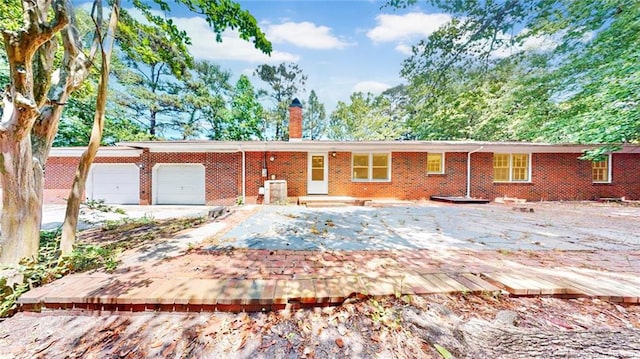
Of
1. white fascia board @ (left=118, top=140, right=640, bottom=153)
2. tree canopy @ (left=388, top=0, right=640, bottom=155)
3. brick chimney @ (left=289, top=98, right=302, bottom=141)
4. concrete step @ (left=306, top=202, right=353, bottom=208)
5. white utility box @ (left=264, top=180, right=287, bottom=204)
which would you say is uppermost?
tree canopy @ (left=388, top=0, right=640, bottom=155)

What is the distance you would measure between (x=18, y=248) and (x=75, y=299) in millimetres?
1243

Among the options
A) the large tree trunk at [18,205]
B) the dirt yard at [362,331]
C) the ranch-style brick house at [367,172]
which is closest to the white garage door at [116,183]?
the ranch-style brick house at [367,172]

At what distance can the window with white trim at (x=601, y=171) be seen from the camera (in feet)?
31.9

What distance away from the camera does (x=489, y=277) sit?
2348 millimetres

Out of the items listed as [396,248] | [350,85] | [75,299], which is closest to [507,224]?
[396,248]

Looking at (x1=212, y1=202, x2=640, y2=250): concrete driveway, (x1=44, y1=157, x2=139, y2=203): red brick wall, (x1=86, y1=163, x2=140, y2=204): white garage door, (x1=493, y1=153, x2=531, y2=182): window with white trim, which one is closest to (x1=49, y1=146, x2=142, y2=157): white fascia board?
(x1=44, y1=157, x2=139, y2=203): red brick wall

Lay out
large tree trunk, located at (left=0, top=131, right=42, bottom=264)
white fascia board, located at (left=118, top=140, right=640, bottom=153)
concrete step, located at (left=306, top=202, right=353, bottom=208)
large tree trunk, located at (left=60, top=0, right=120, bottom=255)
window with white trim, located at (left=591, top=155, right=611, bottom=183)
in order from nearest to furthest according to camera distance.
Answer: large tree trunk, located at (left=0, top=131, right=42, bottom=264), large tree trunk, located at (left=60, top=0, right=120, bottom=255), concrete step, located at (left=306, top=202, right=353, bottom=208), white fascia board, located at (left=118, top=140, right=640, bottom=153), window with white trim, located at (left=591, top=155, right=611, bottom=183)

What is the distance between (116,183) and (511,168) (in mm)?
17353

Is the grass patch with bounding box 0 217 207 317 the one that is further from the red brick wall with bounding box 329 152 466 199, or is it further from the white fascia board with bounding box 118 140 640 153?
the red brick wall with bounding box 329 152 466 199

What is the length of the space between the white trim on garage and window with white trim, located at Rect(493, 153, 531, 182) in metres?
12.7

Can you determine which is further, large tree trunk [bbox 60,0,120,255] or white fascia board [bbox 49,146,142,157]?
white fascia board [bbox 49,146,142,157]

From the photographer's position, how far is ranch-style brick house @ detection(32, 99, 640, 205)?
9438 mm

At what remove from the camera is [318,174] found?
31.8 ft

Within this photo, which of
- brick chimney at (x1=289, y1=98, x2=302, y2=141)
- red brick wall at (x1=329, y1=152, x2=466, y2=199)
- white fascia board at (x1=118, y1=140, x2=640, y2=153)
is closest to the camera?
white fascia board at (x1=118, y1=140, x2=640, y2=153)
